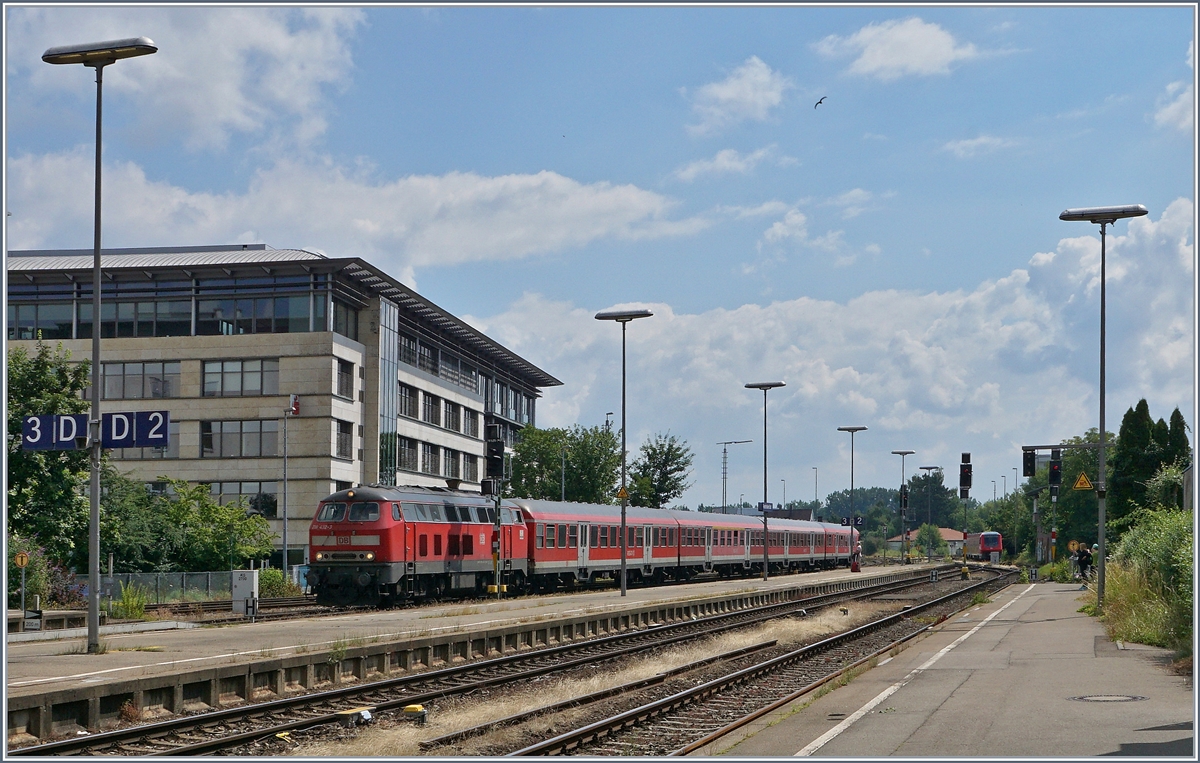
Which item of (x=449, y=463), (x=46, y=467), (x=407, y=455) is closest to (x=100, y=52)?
(x=46, y=467)

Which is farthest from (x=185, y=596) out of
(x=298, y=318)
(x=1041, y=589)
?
(x=1041, y=589)

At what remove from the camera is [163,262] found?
64.4m

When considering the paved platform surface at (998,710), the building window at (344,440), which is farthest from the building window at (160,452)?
the paved platform surface at (998,710)

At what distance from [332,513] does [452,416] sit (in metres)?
44.7

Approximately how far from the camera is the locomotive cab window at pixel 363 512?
111 ft

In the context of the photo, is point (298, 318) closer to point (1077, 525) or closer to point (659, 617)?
point (659, 617)

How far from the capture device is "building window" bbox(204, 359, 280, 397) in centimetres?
6244

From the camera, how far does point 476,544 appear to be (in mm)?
39594

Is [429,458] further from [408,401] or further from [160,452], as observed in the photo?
[160,452]

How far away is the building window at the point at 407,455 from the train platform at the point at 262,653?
119ft

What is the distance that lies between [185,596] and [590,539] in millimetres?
15298

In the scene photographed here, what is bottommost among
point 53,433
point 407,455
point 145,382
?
point 407,455

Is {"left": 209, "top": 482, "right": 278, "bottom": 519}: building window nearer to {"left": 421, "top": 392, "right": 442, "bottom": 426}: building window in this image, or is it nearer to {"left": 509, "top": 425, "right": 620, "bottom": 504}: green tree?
{"left": 421, "top": 392, "right": 442, "bottom": 426}: building window

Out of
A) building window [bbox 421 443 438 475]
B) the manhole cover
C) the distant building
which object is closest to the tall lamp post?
the manhole cover
